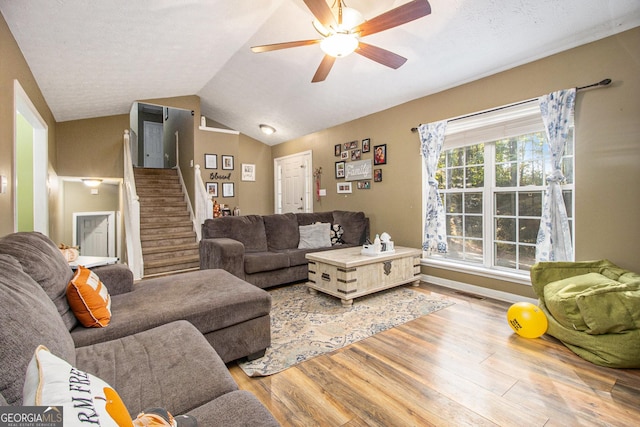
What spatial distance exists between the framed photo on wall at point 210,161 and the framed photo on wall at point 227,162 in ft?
0.53

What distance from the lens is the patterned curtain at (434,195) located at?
12.5ft

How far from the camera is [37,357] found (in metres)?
0.65

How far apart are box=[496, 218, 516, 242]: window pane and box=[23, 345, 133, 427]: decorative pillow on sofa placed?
3731 millimetres

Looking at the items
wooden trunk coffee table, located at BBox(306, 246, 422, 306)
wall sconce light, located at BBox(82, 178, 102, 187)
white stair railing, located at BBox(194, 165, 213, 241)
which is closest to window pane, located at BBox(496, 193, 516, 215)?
wooden trunk coffee table, located at BBox(306, 246, 422, 306)

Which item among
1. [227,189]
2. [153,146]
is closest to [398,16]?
[227,189]

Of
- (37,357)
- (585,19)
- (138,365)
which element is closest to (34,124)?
(138,365)

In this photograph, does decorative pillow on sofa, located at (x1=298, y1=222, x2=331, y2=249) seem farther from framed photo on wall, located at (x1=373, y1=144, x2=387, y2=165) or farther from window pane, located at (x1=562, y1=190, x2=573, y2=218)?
window pane, located at (x1=562, y1=190, x2=573, y2=218)

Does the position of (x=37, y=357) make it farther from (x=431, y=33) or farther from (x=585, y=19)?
(x=585, y=19)

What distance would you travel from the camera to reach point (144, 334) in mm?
1533

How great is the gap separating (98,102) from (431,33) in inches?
186

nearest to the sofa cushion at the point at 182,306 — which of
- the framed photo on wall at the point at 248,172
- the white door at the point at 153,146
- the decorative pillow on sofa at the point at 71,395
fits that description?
the decorative pillow on sofa at the point at 71,395

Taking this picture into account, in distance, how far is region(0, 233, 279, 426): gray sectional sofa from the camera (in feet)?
3.14

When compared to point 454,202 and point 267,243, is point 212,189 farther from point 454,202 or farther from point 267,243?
point 454,202

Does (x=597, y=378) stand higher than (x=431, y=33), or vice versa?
(x=431, y=33)
